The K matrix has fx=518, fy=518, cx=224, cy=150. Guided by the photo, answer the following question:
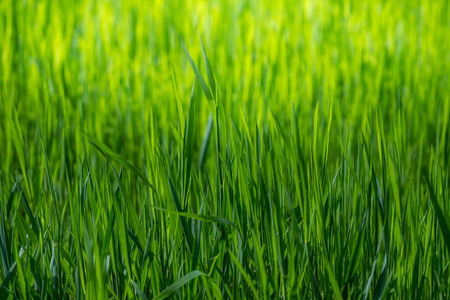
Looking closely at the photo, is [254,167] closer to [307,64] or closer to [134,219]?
[134,219]

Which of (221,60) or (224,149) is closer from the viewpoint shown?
(224,149)

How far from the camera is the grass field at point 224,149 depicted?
2.52 ft

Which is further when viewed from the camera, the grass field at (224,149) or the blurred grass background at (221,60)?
the blurred grass background at (221,60)

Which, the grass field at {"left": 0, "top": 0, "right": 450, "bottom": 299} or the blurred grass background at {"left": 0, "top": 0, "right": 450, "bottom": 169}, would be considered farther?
the blurred grass background at {"left": 0, "top": 0, "right": 450, "bottom": 169}

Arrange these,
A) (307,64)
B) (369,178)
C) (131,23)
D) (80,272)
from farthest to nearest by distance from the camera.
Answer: (131,23) < (307,64) < (369,178) < (80,272)

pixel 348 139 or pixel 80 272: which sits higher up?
pixel 348 139

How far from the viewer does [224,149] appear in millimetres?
790

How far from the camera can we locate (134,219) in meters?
0.78

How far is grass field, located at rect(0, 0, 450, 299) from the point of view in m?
0.77

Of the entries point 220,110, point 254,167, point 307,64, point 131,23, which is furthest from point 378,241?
point 131,23

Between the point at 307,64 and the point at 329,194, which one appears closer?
the point at 329,194

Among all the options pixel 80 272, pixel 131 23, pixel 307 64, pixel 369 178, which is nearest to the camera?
pixel 80 272

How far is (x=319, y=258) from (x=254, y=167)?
0.18 meters

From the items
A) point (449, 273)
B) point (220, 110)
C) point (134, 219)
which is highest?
point (220, 110)
